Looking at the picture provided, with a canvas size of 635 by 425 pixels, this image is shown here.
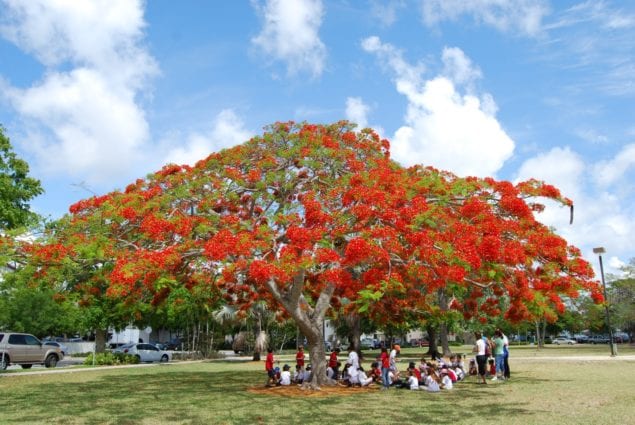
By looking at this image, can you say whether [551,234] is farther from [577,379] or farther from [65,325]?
[65,325]

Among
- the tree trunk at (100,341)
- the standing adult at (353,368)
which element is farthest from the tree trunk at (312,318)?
the tree trunk at (100,341)

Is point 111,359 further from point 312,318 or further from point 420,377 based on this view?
point 420,377

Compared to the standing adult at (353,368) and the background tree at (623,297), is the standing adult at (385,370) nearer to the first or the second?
the standing adult at (353,368)

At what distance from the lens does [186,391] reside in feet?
57.4

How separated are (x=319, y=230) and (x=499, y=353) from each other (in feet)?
30.2

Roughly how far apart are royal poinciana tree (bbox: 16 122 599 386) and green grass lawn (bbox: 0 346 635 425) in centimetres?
260

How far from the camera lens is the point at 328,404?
1389 centimetres

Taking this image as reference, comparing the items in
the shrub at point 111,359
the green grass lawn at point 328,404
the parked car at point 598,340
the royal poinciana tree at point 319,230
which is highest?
the royal poinciana tree at point 319,230

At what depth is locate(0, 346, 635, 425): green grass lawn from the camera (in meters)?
11.3

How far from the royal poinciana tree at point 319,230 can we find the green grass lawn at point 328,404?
2598 millimetres

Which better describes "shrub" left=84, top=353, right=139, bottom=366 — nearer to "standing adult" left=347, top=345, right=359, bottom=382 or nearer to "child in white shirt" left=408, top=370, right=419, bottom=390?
Result: "standing adult" left=347, top=345, right=359, bottom=382

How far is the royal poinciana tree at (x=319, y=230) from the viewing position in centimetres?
1422

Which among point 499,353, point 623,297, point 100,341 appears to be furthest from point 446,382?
point 623,297

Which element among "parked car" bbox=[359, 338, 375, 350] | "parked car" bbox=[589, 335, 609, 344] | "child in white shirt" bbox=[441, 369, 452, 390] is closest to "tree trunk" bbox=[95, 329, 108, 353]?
"child in white shirt" bbox=[441, 369, 452, 390]
